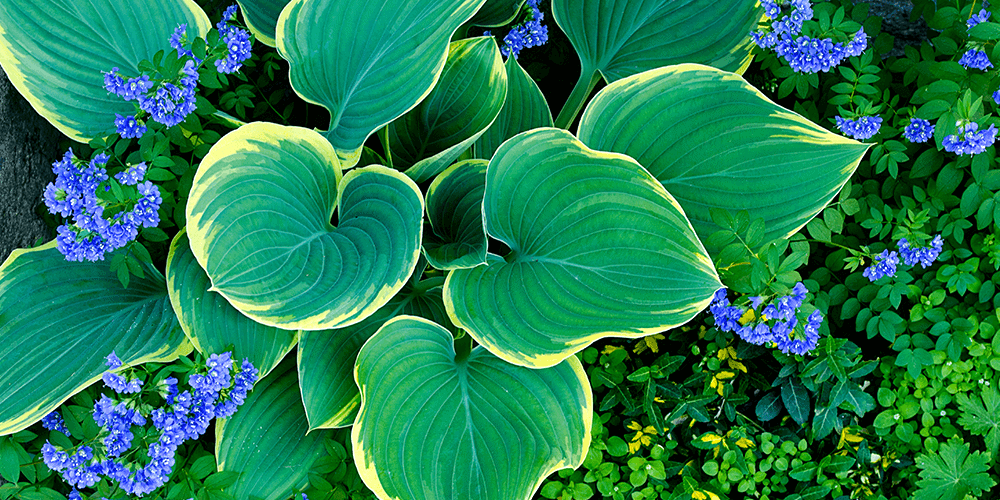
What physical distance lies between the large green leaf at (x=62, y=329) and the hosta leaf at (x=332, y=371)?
241mm

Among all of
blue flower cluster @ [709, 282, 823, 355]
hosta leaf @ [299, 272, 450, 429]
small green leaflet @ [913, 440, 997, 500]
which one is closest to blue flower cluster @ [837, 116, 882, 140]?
blue flower cluster @ [709, 282, 823, 355]

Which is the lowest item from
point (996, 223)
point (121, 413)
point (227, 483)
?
point (227, 483)

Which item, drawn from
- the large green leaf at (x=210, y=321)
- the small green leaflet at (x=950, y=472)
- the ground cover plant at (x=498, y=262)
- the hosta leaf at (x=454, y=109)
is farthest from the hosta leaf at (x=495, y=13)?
the small green leaflet at (x=950, y=472)

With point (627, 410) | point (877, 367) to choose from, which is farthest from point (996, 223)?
point (627, 410)

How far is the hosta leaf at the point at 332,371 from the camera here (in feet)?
3.83

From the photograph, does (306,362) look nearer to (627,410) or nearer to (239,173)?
(239,173)

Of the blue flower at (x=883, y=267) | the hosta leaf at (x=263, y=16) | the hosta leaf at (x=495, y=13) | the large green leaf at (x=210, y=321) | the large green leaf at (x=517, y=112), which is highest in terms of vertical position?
the hosta leaf at (x=495, y=13)

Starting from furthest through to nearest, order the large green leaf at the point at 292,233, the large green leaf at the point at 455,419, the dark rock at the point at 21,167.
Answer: the dark rock at the point at 21,167 → the large green leaf at the point at 455,419 → the large green leaf at the point at 292,233

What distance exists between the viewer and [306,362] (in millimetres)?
1172

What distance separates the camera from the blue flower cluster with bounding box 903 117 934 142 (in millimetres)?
1261

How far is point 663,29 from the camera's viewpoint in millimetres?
1402

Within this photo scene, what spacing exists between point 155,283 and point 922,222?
4.79 ft

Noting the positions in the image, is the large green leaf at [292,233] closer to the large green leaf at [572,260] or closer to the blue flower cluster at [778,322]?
the large green leaf at [572,260]

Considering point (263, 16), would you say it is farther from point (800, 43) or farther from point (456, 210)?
point (800, 43)
